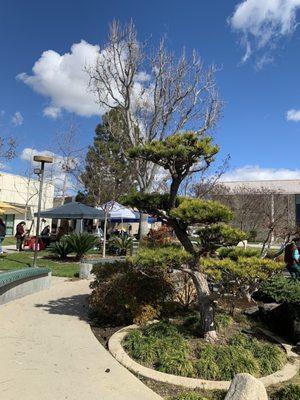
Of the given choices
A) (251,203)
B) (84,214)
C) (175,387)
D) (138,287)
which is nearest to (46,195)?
(251,203)

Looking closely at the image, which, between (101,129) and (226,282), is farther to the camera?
(101,129)

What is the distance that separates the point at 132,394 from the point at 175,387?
521 millimetres

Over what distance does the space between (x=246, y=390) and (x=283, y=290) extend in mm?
3557

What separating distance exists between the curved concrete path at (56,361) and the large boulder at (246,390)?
78 centimetres

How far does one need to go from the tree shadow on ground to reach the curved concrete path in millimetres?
18

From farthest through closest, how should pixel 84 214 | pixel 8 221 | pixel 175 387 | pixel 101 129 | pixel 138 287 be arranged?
pixel 101 129 → pixel 8 221 → pixel 84 214 → pixel 138 287 → pixel 175 387

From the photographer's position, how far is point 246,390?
3.28 metres

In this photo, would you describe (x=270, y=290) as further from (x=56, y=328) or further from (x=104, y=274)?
(x=56, y=328)

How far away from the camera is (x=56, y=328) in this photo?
5855 millimetres

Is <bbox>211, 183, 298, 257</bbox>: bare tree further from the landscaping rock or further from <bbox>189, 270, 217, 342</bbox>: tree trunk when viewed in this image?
<bbox>189, 270, 217, 342</bbox>: tree trunk

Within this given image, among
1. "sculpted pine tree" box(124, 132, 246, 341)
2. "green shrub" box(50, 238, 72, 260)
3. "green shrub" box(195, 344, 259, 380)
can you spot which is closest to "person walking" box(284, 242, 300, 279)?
"sculpted pine tree" box(124, 132, 246, 341)

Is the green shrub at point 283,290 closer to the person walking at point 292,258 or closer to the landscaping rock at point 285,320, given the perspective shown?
the landscaping rock at point 285,320

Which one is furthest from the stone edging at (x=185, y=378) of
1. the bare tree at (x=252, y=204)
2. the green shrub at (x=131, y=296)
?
the bare tree at (x=252, y=204)

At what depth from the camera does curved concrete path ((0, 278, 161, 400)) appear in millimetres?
3721
